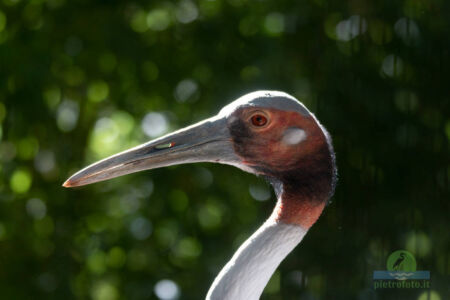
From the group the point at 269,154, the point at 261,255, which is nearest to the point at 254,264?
the point at 261,255

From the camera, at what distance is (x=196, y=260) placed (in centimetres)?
460

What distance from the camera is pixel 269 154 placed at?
7.07 ft

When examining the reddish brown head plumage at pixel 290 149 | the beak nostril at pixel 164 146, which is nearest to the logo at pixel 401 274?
the reddish brown head plumage at pixel 290 149

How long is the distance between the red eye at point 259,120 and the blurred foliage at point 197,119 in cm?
223

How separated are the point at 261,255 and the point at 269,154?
1.04 ft

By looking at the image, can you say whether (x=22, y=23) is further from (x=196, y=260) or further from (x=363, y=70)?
(x=363, y=70)

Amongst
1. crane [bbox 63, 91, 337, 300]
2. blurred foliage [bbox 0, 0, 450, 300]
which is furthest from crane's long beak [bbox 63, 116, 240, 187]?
blurred foliage [bbox 0, 0, 450, 300]

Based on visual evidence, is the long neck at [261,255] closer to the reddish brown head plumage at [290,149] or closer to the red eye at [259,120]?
the reddish brown head plumage at [290,149]

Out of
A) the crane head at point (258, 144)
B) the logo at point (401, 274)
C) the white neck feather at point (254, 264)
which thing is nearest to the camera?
the white neck feather at point (254, 264)

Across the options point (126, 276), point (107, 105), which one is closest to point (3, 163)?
point (107, 105)

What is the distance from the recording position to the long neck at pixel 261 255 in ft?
6.57

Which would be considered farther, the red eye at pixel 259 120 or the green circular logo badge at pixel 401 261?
the green circular logo badge at pixel 401 261

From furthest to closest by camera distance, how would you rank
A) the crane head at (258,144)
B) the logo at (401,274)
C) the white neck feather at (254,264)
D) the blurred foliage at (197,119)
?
the blurred foliage at (197,119) < the logo at (401,274) < the crane head at (258,144) < the white neck feather at (254,264)

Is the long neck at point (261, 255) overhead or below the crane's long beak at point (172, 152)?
below
